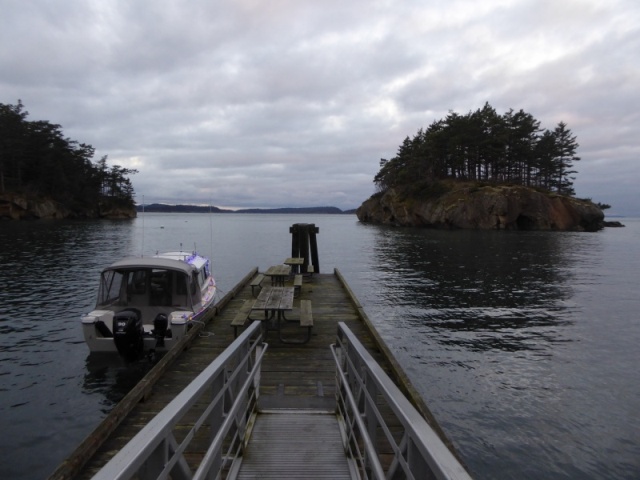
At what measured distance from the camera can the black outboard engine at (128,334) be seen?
33.9 ft

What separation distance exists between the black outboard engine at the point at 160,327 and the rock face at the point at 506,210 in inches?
2800

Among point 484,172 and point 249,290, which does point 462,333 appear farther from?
point 484,172

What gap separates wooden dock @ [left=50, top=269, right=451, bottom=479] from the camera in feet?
17.3

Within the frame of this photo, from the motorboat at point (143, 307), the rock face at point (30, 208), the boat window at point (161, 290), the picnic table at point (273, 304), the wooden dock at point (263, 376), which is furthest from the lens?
the rock face at point (30, 208)

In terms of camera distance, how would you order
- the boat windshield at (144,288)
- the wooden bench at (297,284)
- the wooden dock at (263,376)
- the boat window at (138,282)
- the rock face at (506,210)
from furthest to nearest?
the rock face at (506,210) < the wooden bench at (297,284) < the boat window at (138,282) < the boat windshield at (144,288) < the wooden dock at (263,376)

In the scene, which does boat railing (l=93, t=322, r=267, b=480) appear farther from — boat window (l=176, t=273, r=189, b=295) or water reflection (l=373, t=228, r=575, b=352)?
water reflection (l=373, t=228, r=575, b=352)

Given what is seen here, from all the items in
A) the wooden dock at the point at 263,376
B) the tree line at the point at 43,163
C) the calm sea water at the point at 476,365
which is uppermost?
the tree line at the point at 43,163

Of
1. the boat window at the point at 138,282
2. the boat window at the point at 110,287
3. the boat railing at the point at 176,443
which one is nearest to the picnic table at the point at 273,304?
the boat window at the point at 138,282

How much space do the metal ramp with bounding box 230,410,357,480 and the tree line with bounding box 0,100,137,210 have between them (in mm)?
107374

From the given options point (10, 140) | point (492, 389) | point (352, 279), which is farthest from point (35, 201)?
point (492, 389)

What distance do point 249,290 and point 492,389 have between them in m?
9.56

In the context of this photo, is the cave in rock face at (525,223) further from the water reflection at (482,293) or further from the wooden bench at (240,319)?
the wooden bench at (240,319)

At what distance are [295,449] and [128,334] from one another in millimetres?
7320

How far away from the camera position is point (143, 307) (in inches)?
495
